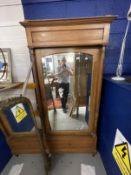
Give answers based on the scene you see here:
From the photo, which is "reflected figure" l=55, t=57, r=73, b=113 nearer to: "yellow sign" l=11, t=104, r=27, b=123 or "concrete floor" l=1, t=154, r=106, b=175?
"yellow sign" l=11, t=104, r=27, b=123

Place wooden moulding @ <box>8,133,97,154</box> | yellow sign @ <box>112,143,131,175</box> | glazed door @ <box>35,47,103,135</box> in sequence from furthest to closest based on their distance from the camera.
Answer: wooden moulding @ <box>8,133,97,154</box>, glazed door @ <box>35,47,103,135</box>, yellow sign @ <box>112,143,131,175</box>

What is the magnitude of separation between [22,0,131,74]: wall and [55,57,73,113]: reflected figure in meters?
0.53

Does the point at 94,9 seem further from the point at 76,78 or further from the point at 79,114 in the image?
the point at 79,114

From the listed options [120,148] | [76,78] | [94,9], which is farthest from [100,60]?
[120,148]

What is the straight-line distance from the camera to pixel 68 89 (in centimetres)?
135

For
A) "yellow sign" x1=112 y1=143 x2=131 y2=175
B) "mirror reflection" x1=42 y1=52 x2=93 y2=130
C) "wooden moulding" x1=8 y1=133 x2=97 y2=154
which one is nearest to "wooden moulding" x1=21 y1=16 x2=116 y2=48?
"mirror reflection" x1=42 y1=52 x2=93 y2=130

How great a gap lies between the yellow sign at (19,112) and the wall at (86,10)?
3.15 ft

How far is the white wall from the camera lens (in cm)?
140

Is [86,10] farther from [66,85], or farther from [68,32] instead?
[66,85]

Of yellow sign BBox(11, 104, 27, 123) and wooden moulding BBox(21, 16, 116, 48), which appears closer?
wooden moulding BBox(21, 16, 116, 48)

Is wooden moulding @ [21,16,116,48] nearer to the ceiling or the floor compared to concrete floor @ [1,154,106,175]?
nearer to the ceiling

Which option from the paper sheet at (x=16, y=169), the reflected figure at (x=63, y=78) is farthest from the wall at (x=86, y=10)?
the paper sheet at (x=16, y=169)

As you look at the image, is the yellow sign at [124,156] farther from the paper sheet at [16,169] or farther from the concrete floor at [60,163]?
the paper sheet at [16,169]

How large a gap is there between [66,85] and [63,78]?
0.08 m
